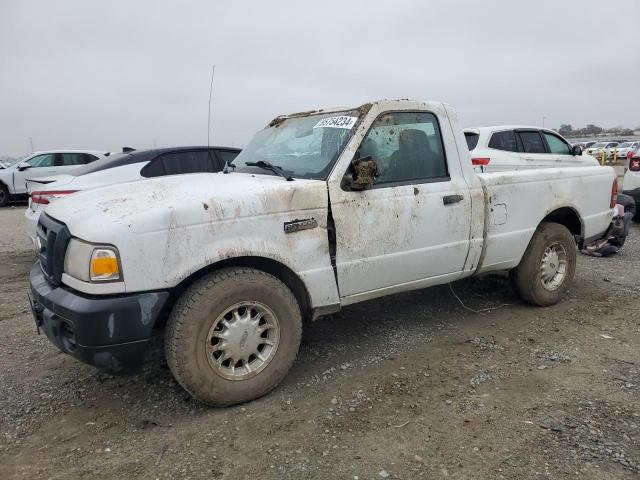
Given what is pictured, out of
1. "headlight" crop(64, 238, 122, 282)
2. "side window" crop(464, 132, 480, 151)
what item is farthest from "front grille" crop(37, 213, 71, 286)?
"side window" crop(464, 132, 480, 151)

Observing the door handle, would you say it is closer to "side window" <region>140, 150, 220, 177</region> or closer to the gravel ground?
the gravel ground

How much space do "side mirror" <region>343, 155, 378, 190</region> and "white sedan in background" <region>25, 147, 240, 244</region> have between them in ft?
11.6

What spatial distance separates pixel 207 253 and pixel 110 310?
59 centimetres

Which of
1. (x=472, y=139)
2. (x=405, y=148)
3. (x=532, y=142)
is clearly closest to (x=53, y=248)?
(x=405, y=148)

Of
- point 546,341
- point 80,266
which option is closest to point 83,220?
point 80,266

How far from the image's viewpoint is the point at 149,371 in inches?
138

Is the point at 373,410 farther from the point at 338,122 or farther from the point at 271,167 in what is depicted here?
the point at 338,122

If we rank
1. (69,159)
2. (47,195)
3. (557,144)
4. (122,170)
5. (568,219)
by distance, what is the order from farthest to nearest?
(69,159) → (557,144) → (122,170) → (47,195) → (568,219)

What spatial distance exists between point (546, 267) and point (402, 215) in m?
2.03

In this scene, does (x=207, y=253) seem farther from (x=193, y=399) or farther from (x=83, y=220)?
(x=193, y=399)

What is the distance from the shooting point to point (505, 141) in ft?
29.7

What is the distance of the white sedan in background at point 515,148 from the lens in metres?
8.86

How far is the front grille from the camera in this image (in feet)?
9.00

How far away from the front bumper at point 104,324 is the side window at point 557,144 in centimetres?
910
